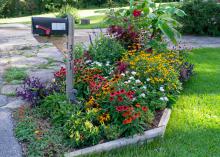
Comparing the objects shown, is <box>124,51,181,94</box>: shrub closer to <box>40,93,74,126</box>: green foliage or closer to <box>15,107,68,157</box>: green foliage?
<box>40,93,74,126</box>: green foliage

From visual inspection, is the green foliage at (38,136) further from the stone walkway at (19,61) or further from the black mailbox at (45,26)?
the black mailbox at (45,26)

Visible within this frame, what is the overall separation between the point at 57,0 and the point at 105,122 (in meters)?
17.4

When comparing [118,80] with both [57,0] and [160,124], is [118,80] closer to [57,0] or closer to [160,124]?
[160,124]

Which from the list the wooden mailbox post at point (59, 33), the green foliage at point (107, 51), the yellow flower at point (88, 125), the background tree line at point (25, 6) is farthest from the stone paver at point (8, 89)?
the background tree line at point (25, 6)

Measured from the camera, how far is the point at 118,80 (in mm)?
4238

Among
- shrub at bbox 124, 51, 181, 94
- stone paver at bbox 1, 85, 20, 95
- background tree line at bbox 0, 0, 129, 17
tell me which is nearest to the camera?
shrub at bbox 124, 51, 181, 94

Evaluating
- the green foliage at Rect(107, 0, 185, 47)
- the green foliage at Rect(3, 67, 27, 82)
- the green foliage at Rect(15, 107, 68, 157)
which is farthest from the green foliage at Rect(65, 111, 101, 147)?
the green foliage at Rect(107, 0, 185, 47)

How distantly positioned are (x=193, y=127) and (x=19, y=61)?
A: 384 cm

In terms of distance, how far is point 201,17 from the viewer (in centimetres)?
1023

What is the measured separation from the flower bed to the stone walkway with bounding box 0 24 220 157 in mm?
127

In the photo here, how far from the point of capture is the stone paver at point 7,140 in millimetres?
3207

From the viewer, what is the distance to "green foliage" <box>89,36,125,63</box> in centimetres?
546

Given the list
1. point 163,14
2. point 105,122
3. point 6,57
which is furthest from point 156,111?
point 6,57

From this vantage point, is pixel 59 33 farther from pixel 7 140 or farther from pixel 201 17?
pixel 201 17
